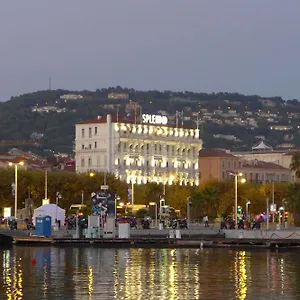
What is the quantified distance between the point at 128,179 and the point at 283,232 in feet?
291

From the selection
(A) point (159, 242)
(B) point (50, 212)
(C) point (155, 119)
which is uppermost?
(C) point (155, 119)

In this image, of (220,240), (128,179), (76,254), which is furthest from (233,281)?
(128,179)

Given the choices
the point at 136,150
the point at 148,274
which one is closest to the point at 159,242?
the point at 148,274

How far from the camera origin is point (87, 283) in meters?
50.4

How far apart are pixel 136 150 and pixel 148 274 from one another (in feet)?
421

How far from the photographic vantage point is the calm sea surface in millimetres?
46156

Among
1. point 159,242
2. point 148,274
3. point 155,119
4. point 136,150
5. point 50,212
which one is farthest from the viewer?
point 155,119

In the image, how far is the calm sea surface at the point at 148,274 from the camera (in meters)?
46.2

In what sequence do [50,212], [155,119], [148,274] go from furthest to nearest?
1. [155,119]
2. [50,212]
3. [148,274]

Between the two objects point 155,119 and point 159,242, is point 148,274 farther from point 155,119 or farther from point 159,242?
point 155,119

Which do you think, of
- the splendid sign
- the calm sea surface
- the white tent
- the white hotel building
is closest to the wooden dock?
the calm sea surface

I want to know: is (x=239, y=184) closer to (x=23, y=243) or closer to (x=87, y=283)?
(x=23, y=243)

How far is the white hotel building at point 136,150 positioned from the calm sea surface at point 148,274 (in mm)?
101562

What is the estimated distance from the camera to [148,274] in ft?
182
